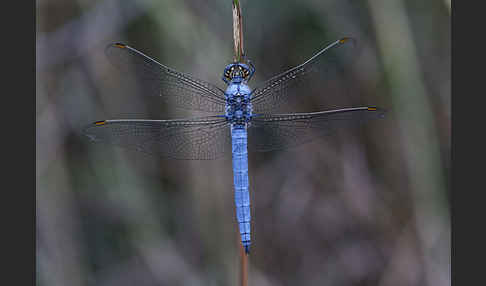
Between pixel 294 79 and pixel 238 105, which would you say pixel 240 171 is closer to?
pixel 238 105

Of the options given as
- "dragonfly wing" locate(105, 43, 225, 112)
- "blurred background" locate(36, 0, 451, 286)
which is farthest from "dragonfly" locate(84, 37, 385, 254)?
"blurred background" locate(36, 0, 451, 286)

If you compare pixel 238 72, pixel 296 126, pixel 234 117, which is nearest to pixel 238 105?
pixel 234 117

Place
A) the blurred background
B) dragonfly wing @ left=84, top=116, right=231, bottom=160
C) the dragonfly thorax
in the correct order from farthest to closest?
the blurred background → the dragonfly thorax → dragonfly wing @ left=84, top=116, right=231, bottom=160

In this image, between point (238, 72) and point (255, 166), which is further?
point (255, 166)

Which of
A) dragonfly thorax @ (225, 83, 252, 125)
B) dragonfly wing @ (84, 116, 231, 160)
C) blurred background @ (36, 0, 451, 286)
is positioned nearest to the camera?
dragonfly wing @ (84, 116, 231, 160)

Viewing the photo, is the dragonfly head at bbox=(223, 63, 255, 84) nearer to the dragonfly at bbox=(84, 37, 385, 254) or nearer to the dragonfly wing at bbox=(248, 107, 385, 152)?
the dragonfly at bbox=(84, 37, 385, 254)

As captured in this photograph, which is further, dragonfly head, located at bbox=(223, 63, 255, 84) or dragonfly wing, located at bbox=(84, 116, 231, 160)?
dragonfly head, located at bbox=(223, 63, 255, 84)
